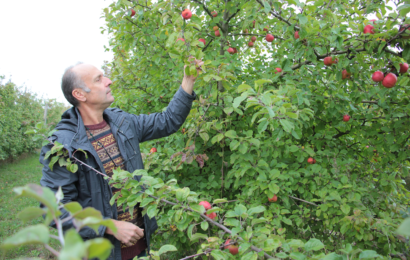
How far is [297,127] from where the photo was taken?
1.58 meters

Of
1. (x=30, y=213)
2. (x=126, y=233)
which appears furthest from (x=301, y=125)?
(x=30, y=213)

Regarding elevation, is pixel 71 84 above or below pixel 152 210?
above

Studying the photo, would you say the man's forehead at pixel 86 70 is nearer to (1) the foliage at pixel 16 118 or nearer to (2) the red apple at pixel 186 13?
(2) the red apple at pixel 186 13

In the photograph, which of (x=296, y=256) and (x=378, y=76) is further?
(x=378, y=76)

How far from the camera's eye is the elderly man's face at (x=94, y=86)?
1.74m

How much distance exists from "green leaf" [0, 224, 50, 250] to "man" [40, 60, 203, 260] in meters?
1.17

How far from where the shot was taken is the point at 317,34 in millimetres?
1803

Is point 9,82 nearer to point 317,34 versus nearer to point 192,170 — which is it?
point 192,170

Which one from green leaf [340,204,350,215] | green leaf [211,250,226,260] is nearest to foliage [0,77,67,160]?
green leaf [211,250,226,260]

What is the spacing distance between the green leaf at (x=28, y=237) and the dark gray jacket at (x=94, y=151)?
1.15 m

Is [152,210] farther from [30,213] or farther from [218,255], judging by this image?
[30,213]

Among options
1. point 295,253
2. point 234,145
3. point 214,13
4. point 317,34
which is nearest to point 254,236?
point 295,253

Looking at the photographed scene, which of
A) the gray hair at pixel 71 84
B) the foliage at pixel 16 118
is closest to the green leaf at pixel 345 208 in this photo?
the gray hair at pixel 71 84

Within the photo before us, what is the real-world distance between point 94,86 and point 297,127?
1.32 metres
